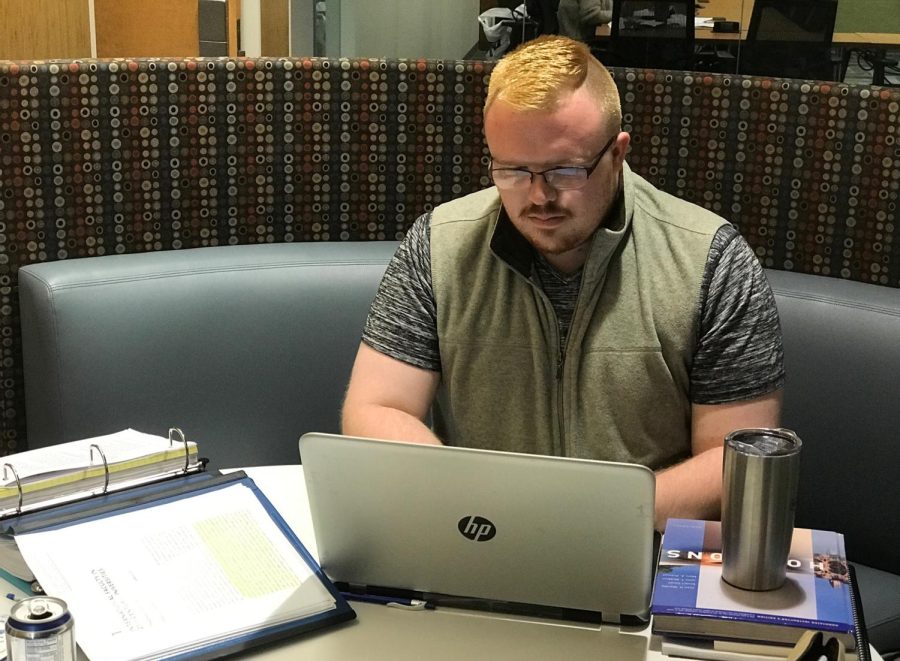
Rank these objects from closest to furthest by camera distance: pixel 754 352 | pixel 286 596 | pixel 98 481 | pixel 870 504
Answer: pixel 286 596, pixel 98 481, pixel 754 352, pixel 870 504

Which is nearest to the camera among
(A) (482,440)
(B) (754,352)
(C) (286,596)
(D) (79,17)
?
(C) (286,596)

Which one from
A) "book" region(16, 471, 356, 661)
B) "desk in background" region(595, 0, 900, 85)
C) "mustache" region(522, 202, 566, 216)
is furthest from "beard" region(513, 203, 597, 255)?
"desk in background" region(595, 0, 900, 85)

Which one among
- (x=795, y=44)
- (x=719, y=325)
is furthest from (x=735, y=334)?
(x=795, y=44)

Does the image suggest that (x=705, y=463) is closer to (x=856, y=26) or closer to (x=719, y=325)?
(x=719, y=325)

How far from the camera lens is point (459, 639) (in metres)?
1.21

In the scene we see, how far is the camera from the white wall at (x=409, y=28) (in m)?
2.81

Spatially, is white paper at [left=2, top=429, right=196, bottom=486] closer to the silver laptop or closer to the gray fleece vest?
the silver laptop

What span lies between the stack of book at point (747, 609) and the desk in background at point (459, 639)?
0.19 feet

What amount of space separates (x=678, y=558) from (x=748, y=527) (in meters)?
0.11

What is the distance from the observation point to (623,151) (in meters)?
1.71

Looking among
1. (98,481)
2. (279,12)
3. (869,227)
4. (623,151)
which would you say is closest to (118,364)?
(98,481)

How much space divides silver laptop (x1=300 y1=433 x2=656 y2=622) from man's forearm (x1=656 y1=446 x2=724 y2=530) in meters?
0.28

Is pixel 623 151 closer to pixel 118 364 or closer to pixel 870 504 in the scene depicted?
pixel 870 504

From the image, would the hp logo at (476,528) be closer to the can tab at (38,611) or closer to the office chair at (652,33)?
the can tab at (38,611)
